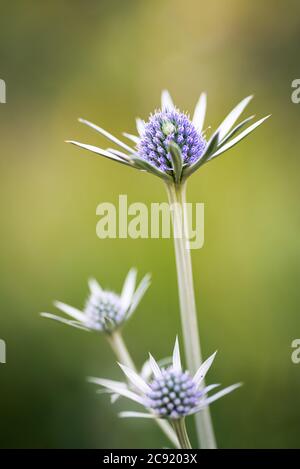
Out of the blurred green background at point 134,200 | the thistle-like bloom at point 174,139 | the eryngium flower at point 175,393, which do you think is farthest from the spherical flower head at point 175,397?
the blurred green background at point 134,200

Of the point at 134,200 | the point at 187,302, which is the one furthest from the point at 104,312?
the point at 134,200

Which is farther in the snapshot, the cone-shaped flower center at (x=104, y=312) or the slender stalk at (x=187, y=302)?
the cone-shaped flower center at (x=104, y=312)

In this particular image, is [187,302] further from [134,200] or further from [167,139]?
[134,200]

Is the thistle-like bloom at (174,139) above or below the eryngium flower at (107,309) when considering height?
above

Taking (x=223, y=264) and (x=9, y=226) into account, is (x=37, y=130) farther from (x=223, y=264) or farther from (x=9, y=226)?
(x=223, y=264)

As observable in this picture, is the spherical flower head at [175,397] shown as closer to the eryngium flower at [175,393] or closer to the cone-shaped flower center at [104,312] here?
the eryngium flower at [175,393]

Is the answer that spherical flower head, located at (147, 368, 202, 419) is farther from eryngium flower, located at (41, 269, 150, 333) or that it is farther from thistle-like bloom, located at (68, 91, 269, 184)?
thistle-like bloom, located at (68, 91, 269, 184)

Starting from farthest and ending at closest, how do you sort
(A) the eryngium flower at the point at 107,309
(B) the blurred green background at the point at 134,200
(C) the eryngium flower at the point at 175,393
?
(B) the blurred green background at the point at 134,200 → (A) the eryngium flower at the point at 107,309 → (C) the eryngium flower at the point at 175,393
